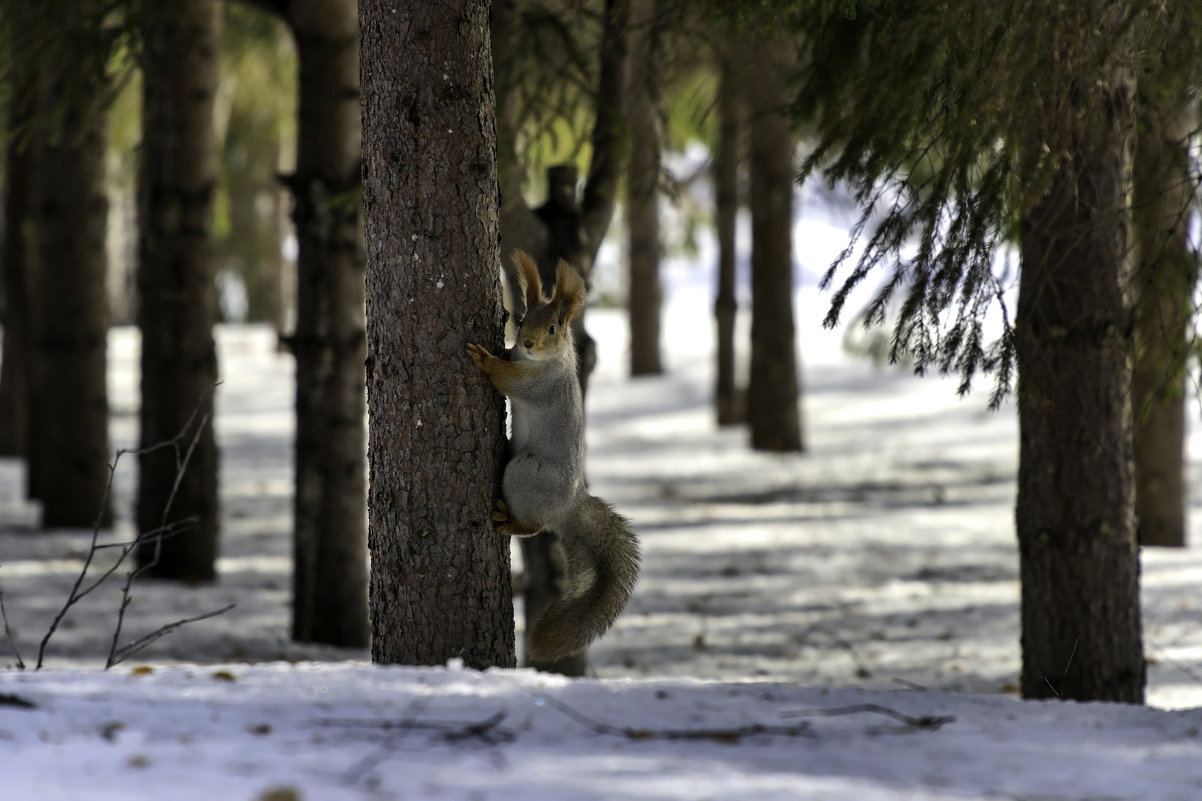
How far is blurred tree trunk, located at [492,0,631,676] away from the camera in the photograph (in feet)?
18.4

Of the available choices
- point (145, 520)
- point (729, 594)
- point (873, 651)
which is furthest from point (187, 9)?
point (873, 651)

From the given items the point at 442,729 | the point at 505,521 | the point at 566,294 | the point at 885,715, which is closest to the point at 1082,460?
the point at 885,715

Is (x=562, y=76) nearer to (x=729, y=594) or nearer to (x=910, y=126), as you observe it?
(x=910, y=126)

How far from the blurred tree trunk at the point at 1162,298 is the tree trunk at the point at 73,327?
755 centimetres

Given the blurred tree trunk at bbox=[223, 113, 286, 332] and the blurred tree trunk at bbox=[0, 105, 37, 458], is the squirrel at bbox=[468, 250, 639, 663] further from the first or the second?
the blurred tree trunk at bbox=[223, 113, 286, 332]

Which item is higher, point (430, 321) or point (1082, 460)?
point (430, 321)

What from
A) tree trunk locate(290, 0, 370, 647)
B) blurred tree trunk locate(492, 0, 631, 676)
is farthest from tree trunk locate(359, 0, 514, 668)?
tree trunk locate(290, 0, 370, 647)

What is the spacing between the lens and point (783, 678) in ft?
20.4

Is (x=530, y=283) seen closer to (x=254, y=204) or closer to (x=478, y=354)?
(x=478, y=354)

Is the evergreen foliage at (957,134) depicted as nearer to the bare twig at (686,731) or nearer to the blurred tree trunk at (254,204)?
the bare twig at (686,731)

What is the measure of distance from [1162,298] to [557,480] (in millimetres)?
5422

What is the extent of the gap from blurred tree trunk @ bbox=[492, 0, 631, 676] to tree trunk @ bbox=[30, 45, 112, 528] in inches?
190

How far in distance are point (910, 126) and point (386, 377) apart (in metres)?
1.92

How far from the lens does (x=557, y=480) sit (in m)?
3.52
